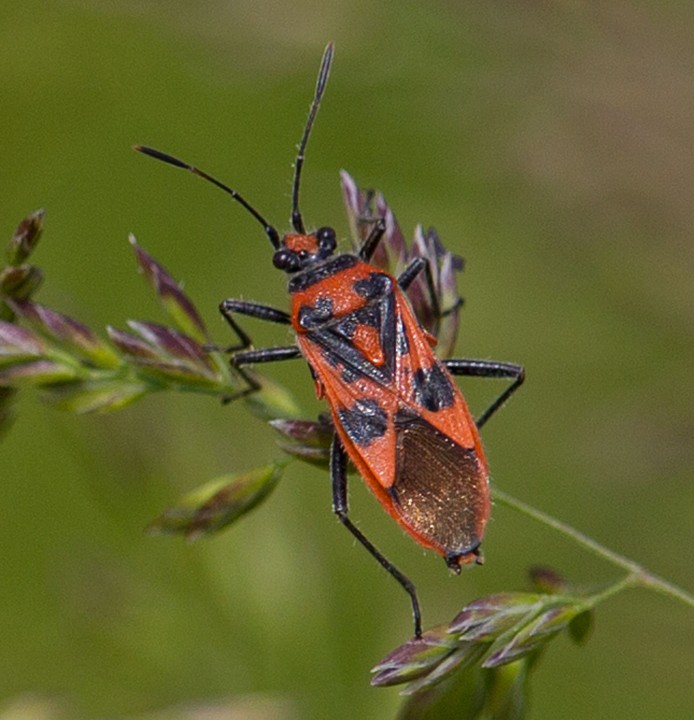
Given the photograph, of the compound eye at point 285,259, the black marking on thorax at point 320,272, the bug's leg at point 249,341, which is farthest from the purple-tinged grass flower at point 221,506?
the compound eye at point 285,259

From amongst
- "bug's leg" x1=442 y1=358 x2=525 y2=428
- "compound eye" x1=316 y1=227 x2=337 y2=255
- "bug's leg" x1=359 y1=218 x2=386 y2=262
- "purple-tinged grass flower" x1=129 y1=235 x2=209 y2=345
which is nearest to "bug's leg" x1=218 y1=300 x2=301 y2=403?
"purple-tinged grass flower" x1=129 y1=235 x2=209 y2=345

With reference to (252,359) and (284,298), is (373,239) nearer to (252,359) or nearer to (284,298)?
(252,359)

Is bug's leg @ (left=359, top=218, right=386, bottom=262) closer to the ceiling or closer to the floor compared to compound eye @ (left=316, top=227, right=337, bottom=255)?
closer to the ceiling

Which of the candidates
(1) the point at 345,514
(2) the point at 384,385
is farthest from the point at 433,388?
(1) the point at 345,514

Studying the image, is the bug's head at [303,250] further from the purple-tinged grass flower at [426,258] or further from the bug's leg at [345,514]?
the bug's leg at [345,514]

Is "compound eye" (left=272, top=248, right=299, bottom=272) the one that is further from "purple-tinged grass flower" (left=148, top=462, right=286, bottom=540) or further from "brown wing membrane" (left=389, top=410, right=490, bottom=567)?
"purple-tinged grass flower" (left=148, top=462, right=286, bottom=540)

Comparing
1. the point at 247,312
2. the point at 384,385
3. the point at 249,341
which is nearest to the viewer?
the point at 384,385

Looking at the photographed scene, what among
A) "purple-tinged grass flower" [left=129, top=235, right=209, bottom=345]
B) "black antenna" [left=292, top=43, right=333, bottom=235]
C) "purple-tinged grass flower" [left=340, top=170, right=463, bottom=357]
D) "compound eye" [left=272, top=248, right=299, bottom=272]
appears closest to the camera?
"purple-tinged grass flower" [left=129, top=235, right=209, bottom=345]
